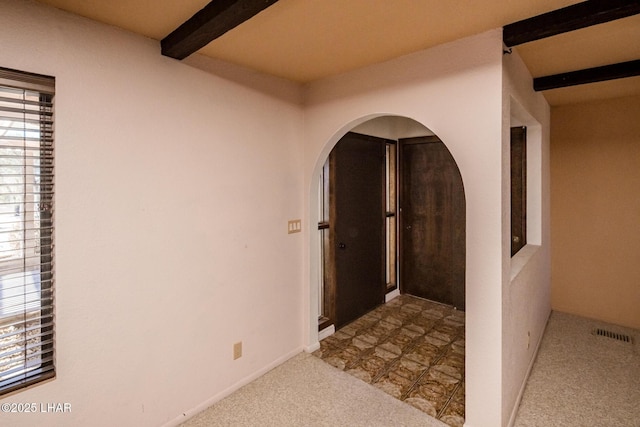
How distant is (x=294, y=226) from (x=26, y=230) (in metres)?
1.70

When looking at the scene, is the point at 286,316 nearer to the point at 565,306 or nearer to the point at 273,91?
the point at 273,91

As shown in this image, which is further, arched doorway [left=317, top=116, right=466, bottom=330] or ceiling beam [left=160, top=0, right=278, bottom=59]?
arched doorway [left=317, top=116, right=466, bottom=330]

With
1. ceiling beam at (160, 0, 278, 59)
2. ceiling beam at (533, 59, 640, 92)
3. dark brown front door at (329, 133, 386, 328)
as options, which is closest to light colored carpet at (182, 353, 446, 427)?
dark brown front door at (329, 133, 386, 328)

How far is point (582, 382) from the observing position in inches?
95.5

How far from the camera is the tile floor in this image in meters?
2.29

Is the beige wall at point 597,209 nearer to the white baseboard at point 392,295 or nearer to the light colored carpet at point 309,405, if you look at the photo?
the white baseboard at point 392,295

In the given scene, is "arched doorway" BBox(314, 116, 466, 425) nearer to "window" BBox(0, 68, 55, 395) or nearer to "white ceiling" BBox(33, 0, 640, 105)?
"white ceiling" BBox(33, 0, 640, 105)

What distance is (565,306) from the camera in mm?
3719

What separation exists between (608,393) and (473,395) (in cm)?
118

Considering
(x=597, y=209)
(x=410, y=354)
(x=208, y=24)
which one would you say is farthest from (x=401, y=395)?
(x=597, y=209)

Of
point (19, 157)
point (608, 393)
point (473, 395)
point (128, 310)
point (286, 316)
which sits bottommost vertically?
point (608, 393)

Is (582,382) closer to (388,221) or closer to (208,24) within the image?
(388,221)

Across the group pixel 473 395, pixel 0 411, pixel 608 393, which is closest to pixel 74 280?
pixel 0 411

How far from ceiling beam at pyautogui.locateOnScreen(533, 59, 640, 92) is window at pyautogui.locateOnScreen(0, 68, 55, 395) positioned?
3.33m
